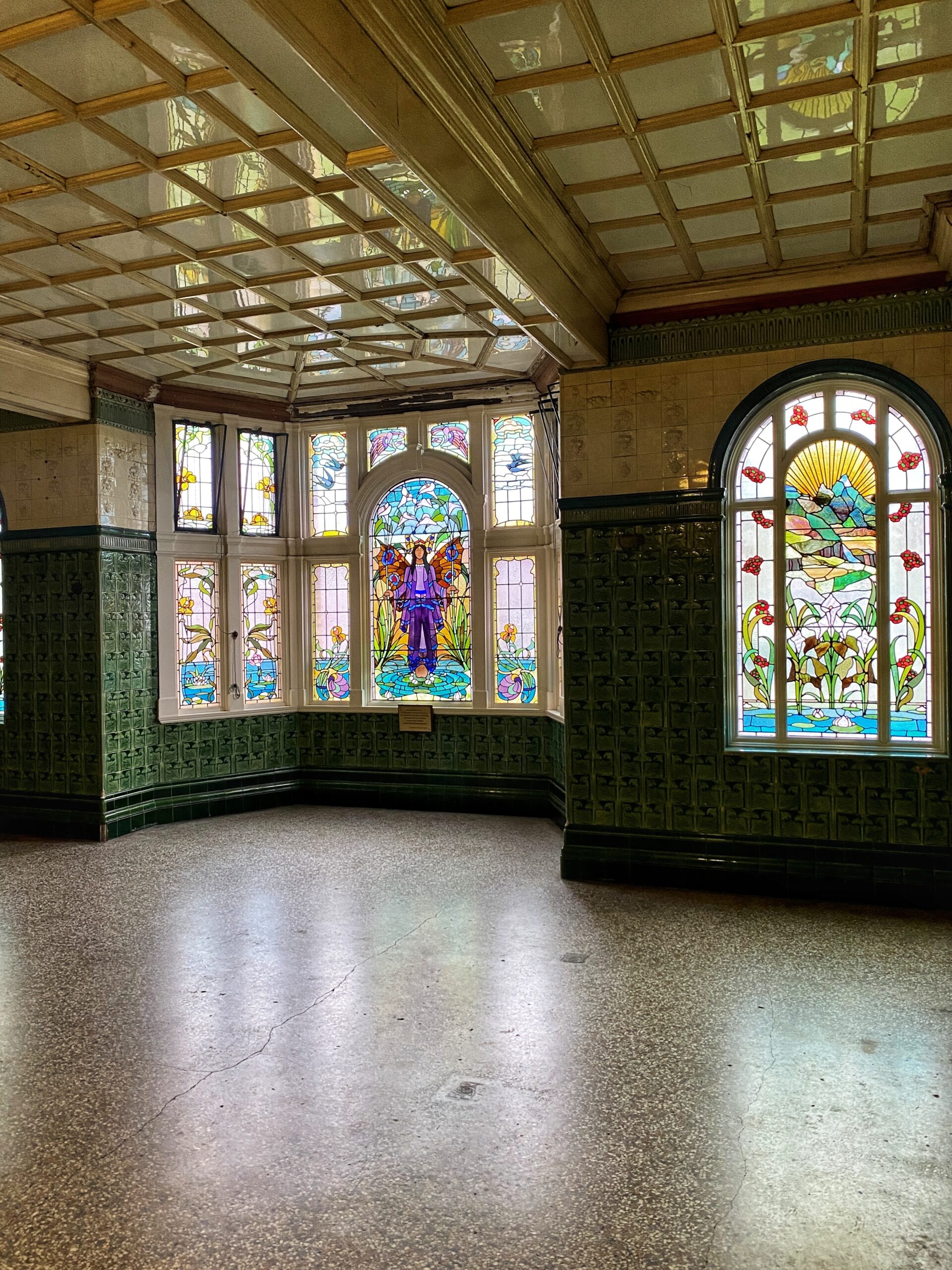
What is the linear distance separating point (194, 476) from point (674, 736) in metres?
5.02

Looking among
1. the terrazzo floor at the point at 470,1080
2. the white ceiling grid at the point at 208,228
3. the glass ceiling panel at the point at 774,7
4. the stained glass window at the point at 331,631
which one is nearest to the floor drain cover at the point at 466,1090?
the terrazzo floor at the point at 470,1080

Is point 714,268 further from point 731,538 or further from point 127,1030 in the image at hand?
point 127,1030

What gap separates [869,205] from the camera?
490 centimetres

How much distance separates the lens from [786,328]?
5.84m

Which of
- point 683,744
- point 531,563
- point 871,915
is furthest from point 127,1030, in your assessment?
point 531,563

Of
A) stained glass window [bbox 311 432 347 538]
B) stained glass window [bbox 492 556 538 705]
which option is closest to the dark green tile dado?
stained glass window [bbox 492 556 538 705]

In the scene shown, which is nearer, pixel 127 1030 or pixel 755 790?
pixel 127 1030

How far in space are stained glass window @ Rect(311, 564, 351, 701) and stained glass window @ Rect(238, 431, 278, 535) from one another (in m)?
0.66

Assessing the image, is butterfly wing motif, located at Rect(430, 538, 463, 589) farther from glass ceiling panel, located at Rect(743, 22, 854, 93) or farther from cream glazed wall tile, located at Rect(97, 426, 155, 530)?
glass ceiling panel, located at Rect(743, 22, 854, 93)

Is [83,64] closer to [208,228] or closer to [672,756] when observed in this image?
[208,228]

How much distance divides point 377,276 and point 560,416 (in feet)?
4.98

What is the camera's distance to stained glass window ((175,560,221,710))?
8359 mm

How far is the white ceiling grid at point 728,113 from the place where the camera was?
336cm

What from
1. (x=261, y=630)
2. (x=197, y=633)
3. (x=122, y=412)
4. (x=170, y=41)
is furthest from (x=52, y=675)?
(x=170, y=41)
